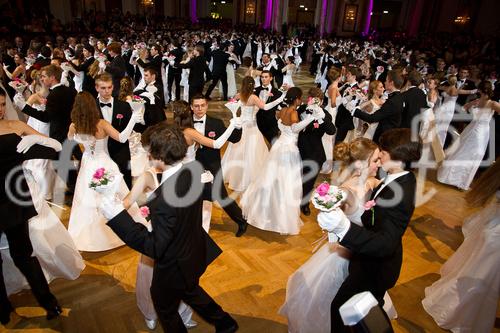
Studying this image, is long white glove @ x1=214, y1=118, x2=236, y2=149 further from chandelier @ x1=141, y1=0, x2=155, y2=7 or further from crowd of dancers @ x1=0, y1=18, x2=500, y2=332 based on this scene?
chandelier @ x1=141, y1=0, x2=155, y2=7

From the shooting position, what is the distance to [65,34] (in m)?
13.1

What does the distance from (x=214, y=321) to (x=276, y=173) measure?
5.69ft

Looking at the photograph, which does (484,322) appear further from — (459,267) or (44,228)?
(44,228)

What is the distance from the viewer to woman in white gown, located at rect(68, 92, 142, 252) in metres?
2.98

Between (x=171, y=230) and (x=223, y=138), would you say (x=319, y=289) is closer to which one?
(x=171, y=230)

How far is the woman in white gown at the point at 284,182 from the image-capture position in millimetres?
3566

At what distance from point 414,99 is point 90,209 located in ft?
13.0

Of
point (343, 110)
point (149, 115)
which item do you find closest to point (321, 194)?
point (149, 115)

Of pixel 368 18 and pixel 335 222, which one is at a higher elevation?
pixel 368 18

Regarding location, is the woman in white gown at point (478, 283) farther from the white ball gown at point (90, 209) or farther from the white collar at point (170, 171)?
the white ball gown at point (90, 209)

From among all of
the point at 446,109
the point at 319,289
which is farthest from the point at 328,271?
the point at 446,109

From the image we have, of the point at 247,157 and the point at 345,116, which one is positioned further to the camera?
the point at 345,116

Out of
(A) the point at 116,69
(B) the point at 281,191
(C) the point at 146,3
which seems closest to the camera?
(B) the point at 281,191

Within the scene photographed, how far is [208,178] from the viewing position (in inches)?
81.0
